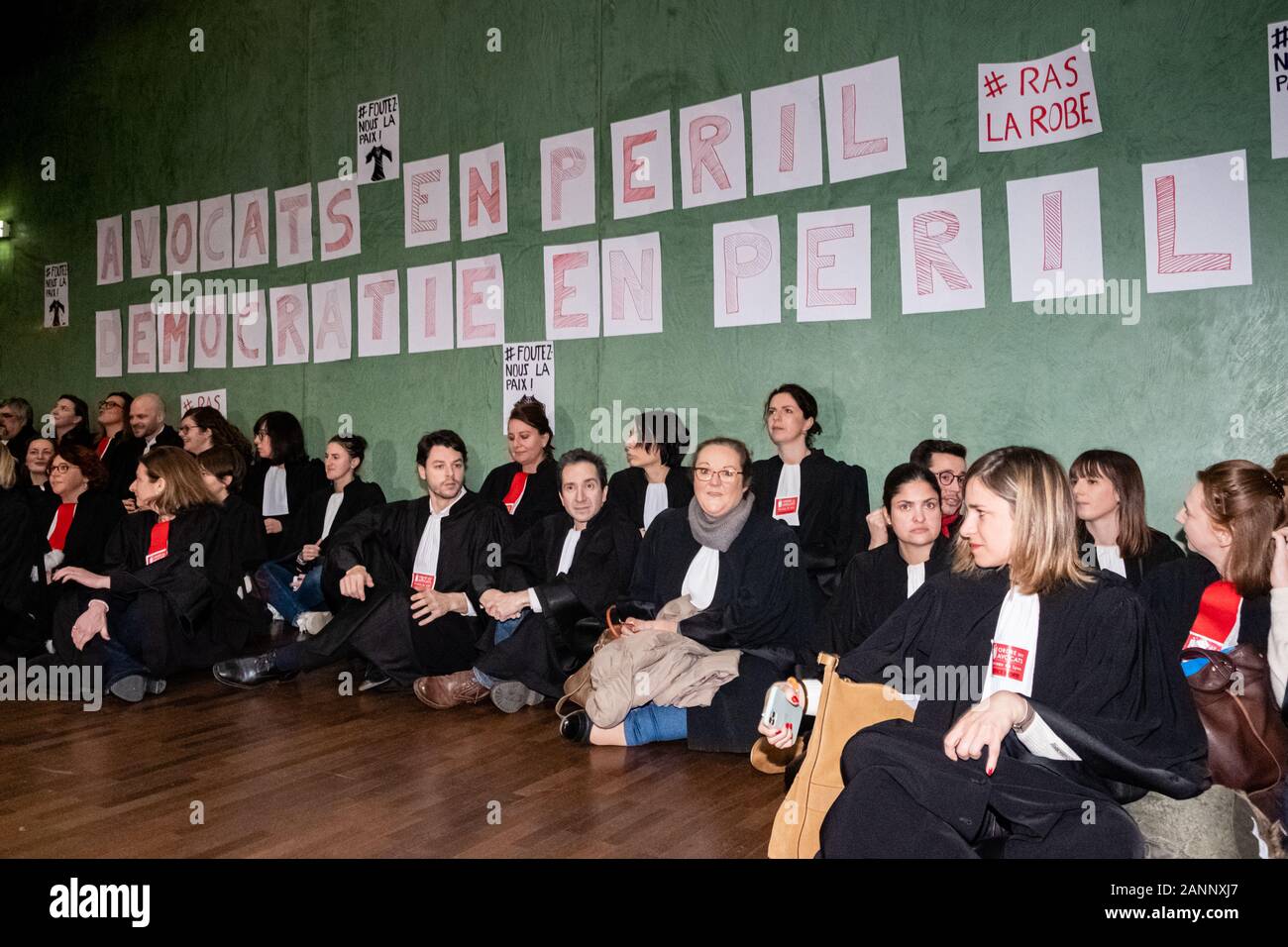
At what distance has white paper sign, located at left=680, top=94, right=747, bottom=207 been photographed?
5.70 meters

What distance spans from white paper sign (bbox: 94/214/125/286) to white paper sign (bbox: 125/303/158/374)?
0.41 metres

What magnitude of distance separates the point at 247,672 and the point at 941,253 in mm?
4046

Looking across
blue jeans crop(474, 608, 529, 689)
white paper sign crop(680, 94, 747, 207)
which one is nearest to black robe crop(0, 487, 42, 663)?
blue jeans crop(474, 608, 529, 689)

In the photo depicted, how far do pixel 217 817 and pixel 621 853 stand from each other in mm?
1319

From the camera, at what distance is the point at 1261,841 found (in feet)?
7.68

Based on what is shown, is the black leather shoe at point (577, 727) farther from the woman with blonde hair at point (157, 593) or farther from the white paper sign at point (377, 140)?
the white paper sign at point (377, 140)

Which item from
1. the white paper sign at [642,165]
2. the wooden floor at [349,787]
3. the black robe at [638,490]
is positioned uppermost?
the white paper sign at [642,165]

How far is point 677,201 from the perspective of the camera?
5.96m

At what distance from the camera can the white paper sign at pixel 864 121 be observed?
519 cm

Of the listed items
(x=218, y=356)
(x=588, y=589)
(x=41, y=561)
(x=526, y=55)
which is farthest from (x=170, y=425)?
(x=588, y=589)

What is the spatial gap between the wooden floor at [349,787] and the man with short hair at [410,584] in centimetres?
27

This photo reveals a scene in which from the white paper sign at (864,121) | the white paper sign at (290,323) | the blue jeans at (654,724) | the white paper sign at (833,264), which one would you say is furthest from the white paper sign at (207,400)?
the blue jeans at (654,724)

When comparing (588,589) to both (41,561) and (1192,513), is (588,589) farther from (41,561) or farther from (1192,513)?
(41,561)

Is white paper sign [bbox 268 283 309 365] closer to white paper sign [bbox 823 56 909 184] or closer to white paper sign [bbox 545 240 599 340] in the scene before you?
white paper sign [bbox 545 240 599 340]
